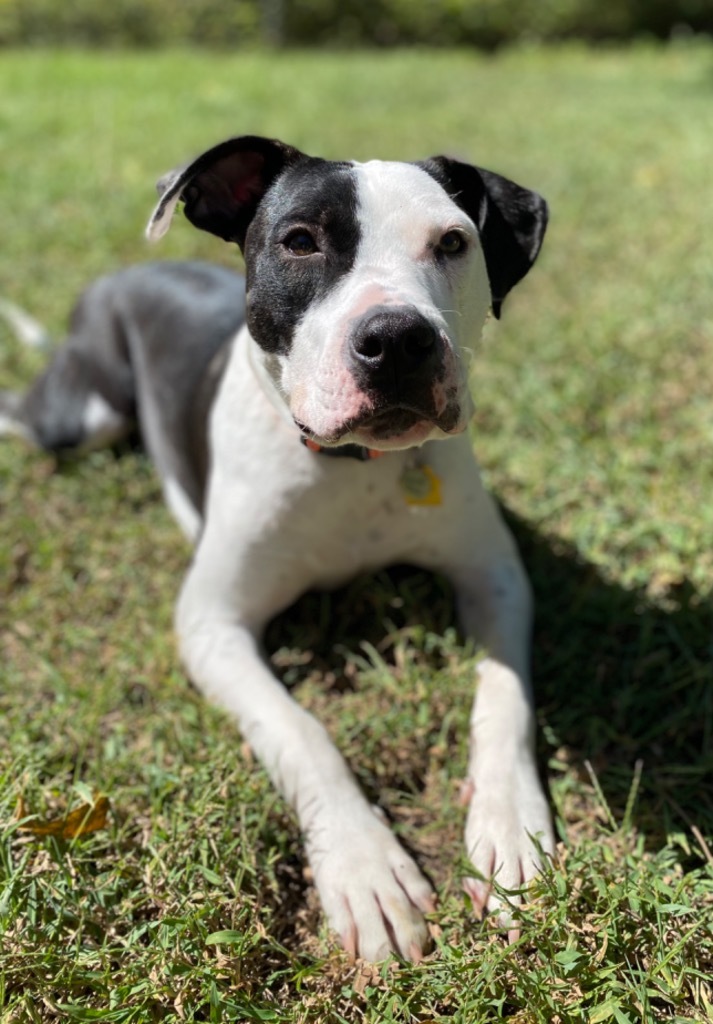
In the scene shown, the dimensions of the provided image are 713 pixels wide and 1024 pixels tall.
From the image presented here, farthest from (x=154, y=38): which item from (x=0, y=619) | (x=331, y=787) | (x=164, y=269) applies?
(x=331, y=787)

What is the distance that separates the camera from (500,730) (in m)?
2.52

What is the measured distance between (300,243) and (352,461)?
25.9 inches

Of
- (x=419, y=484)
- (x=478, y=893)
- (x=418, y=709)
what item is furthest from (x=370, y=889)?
(x=419, y=484)

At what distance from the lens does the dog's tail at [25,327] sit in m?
4.89

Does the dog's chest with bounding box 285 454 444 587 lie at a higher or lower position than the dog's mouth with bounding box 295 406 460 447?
lower

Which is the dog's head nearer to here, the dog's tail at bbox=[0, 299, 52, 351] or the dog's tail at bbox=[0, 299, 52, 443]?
the dog's tail at bbox=[0, 299, 52, 443]

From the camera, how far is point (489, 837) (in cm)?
229

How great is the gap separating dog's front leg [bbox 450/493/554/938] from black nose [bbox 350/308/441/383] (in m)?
0.97

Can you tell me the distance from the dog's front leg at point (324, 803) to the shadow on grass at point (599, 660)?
0.27 meters

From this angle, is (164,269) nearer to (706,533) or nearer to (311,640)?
(311,640)

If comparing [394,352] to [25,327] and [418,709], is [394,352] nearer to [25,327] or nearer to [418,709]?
[418,709]

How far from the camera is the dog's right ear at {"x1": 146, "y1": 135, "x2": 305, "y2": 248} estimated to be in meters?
2.44

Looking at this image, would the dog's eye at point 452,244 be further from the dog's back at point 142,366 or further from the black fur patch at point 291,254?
the dog's back at point 142,366

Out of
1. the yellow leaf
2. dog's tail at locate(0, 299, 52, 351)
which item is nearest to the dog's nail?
the yellow leaf
